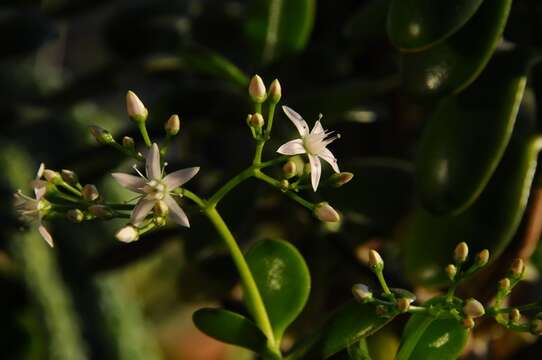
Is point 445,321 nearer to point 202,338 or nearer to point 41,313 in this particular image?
point 41,313

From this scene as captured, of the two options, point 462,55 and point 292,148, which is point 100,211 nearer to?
point 292,148

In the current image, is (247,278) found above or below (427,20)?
below

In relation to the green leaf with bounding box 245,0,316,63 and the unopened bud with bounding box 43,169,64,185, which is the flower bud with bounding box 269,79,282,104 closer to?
the unopened bud with bounding box 43,169,64,185

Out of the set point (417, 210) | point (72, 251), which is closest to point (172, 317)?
point (72, 251)

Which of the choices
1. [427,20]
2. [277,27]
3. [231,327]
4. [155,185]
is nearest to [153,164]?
[155,185]

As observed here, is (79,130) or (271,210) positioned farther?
(79,130)

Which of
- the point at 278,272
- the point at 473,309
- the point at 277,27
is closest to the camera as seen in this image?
the point at 473,309
